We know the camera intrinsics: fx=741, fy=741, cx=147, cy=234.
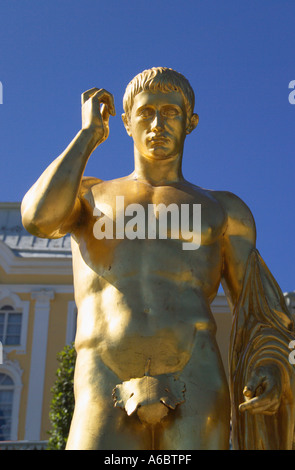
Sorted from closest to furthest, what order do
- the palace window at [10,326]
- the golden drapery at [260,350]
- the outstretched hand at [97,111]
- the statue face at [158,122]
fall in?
the golden drapery at [260,350] < the outstretched hand at [97,111] < the statue face at [158,122] < the palace window at [10,326]

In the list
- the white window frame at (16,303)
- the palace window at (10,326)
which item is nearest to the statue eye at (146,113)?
the palace window at (10,326)

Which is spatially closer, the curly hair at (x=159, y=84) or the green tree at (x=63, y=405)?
the curly hair at (x=159, y=84)

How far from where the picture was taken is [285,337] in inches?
143

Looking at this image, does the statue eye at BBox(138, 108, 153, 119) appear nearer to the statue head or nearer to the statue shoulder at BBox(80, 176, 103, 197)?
the statue head

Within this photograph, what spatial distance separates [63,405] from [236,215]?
11.4 m

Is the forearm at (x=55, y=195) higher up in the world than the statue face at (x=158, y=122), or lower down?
lower down

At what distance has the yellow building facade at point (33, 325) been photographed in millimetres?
21688

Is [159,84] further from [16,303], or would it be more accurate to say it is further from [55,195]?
[16,303]

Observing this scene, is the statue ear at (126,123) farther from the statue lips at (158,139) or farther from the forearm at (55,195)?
the forearm at (55,195)

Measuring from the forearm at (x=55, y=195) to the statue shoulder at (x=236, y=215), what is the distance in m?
0.81

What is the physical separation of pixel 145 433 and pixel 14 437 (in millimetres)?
18912

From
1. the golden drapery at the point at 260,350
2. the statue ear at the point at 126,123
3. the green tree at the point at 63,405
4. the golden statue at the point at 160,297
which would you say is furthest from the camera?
the green tree at the point at 63,405

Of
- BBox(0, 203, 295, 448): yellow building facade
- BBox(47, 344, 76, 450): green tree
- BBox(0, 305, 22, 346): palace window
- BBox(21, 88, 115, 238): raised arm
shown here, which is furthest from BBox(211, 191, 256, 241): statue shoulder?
BBox(0, 305, 22, 346): palace window

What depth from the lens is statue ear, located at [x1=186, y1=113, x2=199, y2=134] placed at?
167 inches
